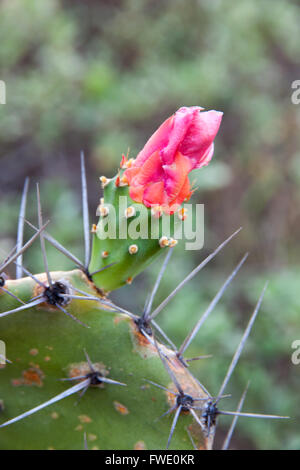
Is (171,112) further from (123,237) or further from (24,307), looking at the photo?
(24,307)

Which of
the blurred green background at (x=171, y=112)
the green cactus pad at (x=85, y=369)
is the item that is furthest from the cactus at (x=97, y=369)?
the blurred green background at (x=171, y=112)

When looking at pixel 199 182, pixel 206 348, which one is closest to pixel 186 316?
pixel 206 348

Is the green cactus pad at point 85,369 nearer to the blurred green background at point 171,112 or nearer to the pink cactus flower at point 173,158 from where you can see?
the pink cactus flower at point 173,158

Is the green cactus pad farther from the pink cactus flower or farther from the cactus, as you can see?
the pink cactus flower

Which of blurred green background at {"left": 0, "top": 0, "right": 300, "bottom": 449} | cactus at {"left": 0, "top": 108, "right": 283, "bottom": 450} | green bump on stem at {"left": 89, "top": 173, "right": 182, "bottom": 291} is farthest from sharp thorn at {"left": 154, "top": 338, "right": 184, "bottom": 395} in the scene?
blurred green background at {"left": 0, "top": 0, "right": 300, "bottom": 449}

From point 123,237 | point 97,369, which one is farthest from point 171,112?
point 97,369
